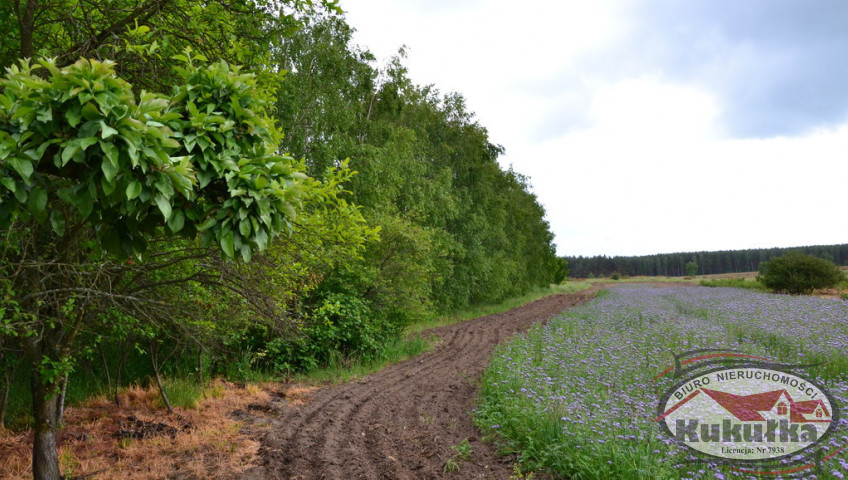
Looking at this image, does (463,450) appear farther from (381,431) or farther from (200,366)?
(200,366)

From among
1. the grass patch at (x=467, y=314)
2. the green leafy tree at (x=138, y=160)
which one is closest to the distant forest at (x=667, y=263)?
the grass patch at (x=467, y=314)

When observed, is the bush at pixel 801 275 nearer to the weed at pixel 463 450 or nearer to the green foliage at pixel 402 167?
the green foliage at pixel 402 167

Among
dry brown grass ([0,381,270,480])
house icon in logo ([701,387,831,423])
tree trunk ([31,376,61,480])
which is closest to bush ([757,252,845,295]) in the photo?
house icon in logo ([701,387,831,423])

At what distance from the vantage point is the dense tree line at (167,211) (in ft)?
6.35

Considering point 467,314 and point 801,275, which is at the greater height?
point 801,275

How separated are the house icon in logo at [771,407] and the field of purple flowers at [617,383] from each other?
0.31 metres

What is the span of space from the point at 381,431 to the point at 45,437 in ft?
12.3

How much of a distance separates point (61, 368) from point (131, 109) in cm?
353

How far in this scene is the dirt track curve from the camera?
200 inches

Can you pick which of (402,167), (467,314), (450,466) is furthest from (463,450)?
(467,314)

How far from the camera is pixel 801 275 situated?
27016mm

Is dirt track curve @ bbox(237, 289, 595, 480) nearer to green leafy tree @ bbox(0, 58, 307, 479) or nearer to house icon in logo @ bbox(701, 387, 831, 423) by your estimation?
house icon in logo @ bbox(701, 387, 831, 423)

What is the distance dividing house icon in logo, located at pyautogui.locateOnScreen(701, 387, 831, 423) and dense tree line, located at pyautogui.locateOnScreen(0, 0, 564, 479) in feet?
16.2

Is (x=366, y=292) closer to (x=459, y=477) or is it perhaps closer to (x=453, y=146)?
(x=459, y=477)
